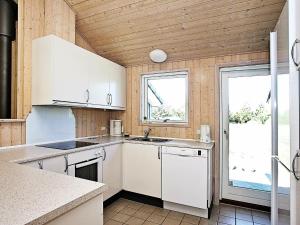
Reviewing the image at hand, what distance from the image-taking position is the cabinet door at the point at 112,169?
2.56 m

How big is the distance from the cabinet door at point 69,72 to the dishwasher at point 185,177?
51.8 inches

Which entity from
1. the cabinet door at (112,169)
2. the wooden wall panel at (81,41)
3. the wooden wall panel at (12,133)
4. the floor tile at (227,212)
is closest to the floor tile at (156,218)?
the cabinet door at (112,169)

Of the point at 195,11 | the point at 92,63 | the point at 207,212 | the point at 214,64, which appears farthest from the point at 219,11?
the point at 207,212

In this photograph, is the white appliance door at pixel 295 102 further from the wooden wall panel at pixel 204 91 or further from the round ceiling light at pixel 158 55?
the round ceiling light at pixel 158 55

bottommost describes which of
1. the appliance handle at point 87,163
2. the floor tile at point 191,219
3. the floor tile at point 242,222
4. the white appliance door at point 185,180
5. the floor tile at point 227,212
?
the floor tile at point 227,212

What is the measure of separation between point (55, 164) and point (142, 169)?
122cm

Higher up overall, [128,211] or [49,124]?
[49,124]

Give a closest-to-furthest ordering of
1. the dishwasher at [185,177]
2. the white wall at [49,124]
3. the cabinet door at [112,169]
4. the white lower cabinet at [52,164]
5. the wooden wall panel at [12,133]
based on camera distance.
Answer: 1. the white lower cabinet at [52,164]
2. the wooden wall panel at [12,133]
3. the white wall at [49,124]
4. the dishwasher at [185,177]
5. the cabinet door at [112,169]

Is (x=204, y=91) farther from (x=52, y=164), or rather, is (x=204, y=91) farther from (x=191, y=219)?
(x=52, y=164)

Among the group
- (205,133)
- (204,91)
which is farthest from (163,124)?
(204,91)

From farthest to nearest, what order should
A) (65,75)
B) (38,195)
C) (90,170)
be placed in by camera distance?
(90,170) < (65,75) < (38,195)

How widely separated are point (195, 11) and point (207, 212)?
240 centimetres

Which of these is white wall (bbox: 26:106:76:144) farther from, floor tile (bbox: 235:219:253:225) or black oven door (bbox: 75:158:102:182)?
floor tile (bbox: 235:219:253:225)

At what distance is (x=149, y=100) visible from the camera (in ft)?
11.2
